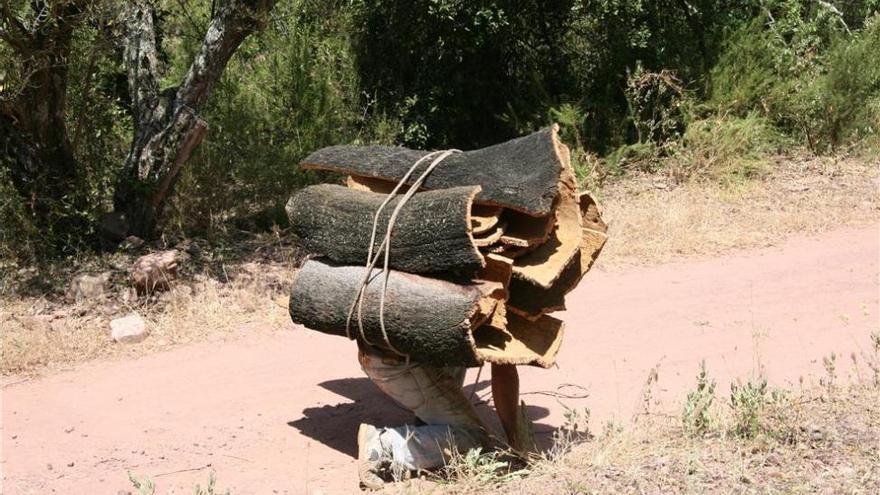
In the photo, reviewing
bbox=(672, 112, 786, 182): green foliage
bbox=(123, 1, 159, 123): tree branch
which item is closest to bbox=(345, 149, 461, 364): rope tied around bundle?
bbox=(123, 1, 159, 123): tree branch

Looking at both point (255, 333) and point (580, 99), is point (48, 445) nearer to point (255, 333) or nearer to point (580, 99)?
point (255, 333)

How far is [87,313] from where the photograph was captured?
823cm

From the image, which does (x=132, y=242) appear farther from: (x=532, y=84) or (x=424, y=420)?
(x=532, y=84)

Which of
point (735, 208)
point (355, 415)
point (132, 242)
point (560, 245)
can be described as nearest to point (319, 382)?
point (355, 415)

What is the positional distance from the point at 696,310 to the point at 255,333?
11.0ft

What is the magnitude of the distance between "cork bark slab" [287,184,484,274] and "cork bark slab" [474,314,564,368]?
421mm

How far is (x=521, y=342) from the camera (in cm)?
530

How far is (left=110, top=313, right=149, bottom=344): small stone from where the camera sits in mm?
7789

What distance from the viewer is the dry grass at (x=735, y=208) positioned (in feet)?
32.0

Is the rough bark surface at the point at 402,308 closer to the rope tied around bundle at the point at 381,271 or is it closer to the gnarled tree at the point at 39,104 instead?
the rope tied around bundle at the point at 381,271

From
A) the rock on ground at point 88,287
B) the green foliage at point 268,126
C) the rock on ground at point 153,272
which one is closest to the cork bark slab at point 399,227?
the rock on ground at point 153,272

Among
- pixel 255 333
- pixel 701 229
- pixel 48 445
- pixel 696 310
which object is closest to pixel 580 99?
pixel 701 229

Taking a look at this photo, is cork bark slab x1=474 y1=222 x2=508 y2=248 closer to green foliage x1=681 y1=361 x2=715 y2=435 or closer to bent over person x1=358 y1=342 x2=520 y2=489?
bent over person x1=358 y1=342 x2=520 y2=489

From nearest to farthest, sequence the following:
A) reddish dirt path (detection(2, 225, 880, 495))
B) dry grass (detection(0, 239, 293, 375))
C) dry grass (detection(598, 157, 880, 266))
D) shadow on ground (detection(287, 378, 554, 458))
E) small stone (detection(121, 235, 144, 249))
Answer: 1. reddish dirt path (detection(2, 225, 880, 495))
2. shadow on ground (detection(287, 378, 554, 458))
3. dry grass (detection(0, 239, 293, 375))
4. small stone (detection(121, 235, 144, 249))
5. dry grass (detection(598, 157, 880, 266))
